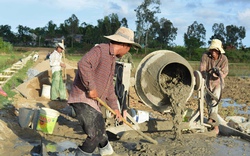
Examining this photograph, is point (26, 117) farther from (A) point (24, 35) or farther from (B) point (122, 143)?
(A) point (24, 35)

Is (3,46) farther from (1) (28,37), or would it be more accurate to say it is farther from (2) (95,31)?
(1) (28,37)

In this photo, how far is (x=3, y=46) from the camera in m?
33.4

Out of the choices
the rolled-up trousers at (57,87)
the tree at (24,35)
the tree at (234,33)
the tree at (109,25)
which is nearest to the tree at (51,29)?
the tree at (24,35)

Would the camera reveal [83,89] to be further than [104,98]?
No

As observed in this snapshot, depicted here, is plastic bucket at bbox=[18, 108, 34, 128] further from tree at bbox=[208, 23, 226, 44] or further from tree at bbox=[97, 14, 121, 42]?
tree at bbox=[208, 23, 226, 44]

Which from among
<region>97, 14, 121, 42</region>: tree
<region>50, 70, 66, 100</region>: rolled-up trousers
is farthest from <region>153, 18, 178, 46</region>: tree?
<region>50, 70, 66, 100</region>: rolled-up trousers

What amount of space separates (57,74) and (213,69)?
4.44 metres

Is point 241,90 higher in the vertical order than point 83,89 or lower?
lower

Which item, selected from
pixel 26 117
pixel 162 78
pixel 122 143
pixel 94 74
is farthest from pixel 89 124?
pixel 26 117

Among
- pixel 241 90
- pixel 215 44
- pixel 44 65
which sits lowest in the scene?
pixel 241 90

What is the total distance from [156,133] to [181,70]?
1.16 m

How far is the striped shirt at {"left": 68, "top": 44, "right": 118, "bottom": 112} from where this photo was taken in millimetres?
3322

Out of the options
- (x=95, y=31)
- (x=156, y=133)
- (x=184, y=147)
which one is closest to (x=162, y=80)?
(x=156, y=133)

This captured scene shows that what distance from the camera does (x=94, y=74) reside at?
352 centimetres
